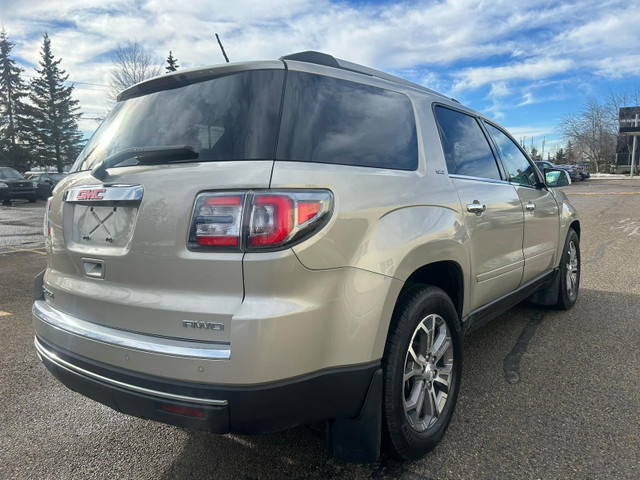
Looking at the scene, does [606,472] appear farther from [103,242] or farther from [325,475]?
[103,242]

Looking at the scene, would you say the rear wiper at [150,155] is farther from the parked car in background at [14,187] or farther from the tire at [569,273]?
the parked car in background at [14,187]

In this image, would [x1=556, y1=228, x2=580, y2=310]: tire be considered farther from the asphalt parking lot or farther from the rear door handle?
the rear door handle

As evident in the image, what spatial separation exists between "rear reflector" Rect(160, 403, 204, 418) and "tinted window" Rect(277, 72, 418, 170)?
0.99 metres

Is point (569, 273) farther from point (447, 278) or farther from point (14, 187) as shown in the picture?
point (14, 187)

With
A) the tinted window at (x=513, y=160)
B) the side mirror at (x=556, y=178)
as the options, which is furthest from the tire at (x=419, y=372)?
the side mirror at (x=556, y=178)

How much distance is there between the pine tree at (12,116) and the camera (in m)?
44.9

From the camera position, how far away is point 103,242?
204 cm

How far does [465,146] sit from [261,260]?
1.99m

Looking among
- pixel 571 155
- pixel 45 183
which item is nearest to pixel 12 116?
pixel 45 183

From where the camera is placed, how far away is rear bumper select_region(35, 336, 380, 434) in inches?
66.9

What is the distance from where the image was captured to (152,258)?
6.10ft

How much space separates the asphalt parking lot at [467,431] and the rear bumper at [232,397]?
59 centimetres

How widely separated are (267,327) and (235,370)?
0.63 feet

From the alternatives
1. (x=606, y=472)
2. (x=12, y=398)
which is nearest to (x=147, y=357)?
(x=12, y=398)
